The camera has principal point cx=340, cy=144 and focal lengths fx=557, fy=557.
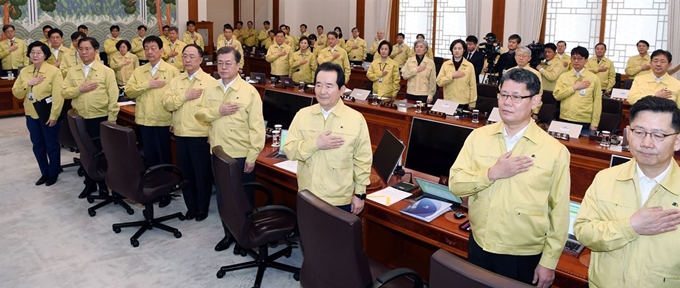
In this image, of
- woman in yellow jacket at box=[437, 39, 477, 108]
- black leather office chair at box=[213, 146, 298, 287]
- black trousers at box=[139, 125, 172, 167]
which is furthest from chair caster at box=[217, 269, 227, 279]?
woman in yellow jacket at box=[437, 39, 477, 108]

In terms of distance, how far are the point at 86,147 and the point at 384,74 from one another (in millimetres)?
4481

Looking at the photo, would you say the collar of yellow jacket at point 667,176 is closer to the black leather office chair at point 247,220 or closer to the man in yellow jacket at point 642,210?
the man in yellow jacket at point 642,210

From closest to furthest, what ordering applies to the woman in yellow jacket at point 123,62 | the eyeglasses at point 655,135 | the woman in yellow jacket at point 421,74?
the eyeglasses at point 655,135 → the woman in yellow jacket at point 421,74 → the woman in yellow jacket at point 123,62

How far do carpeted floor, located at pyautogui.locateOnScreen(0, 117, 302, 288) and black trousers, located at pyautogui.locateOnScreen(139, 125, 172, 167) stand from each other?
446mm

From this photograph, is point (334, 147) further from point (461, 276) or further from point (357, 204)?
point (461, 276)

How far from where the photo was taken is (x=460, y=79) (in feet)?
24.0

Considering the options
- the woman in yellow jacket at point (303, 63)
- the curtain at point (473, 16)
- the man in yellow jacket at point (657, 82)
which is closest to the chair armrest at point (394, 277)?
the man in yellow jacket at point (657, 82)

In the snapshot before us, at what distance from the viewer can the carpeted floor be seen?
3.77 metres

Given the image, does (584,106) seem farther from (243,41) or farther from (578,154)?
(243,41)

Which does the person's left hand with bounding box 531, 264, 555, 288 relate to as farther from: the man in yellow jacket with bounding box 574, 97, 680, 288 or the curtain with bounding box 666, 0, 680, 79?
→ the curtain with bounding box 666, 0, 680, 79

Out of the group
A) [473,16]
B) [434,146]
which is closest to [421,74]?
[434,146]

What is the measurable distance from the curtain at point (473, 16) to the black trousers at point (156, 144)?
8.31 m

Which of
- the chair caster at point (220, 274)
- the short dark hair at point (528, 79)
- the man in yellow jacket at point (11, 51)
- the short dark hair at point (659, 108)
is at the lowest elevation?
the chair caster at point (220, 274)

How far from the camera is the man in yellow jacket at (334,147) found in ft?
10.3
